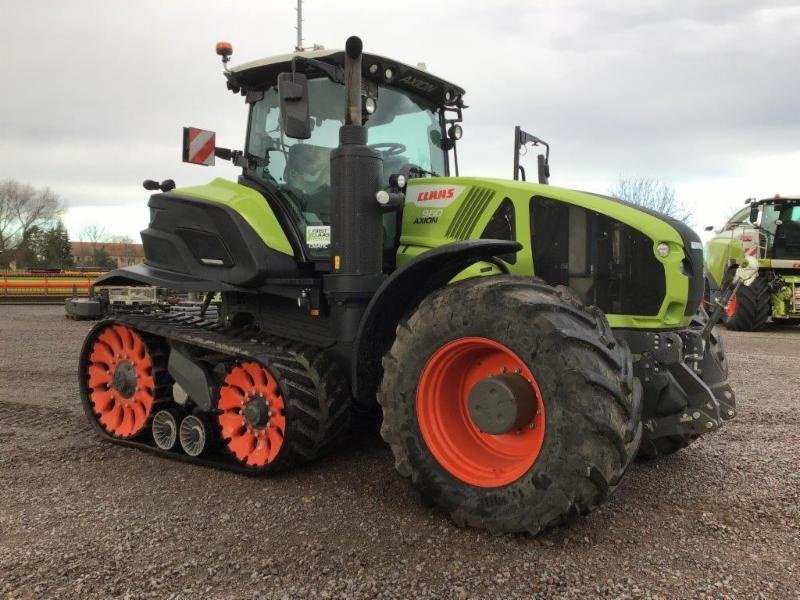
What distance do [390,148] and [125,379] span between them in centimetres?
266

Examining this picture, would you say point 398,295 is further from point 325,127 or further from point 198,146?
point 198,146

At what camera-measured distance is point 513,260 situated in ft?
12.8

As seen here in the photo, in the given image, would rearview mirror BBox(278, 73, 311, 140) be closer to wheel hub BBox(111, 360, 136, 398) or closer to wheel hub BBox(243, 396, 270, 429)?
wheel hub BBox(243, 396, 270, 429)

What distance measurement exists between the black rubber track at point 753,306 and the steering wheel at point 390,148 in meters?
11.7

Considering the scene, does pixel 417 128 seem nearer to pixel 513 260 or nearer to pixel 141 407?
pixel 513 260

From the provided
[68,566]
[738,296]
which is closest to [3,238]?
[738,296]

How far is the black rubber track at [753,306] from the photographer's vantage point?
13.9 m

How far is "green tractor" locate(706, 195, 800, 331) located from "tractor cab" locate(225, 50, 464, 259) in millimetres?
10825

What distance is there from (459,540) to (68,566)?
5.87 feet

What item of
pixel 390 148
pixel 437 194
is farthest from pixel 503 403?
pixel 390 148

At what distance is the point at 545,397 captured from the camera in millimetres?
3027

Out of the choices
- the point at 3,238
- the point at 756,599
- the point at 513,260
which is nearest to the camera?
the point at 756,599

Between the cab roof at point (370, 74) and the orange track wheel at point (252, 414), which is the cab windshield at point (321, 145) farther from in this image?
the orange track wheel at point (252, 414)

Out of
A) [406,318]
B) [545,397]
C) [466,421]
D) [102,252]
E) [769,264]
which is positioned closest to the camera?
[545,397]
